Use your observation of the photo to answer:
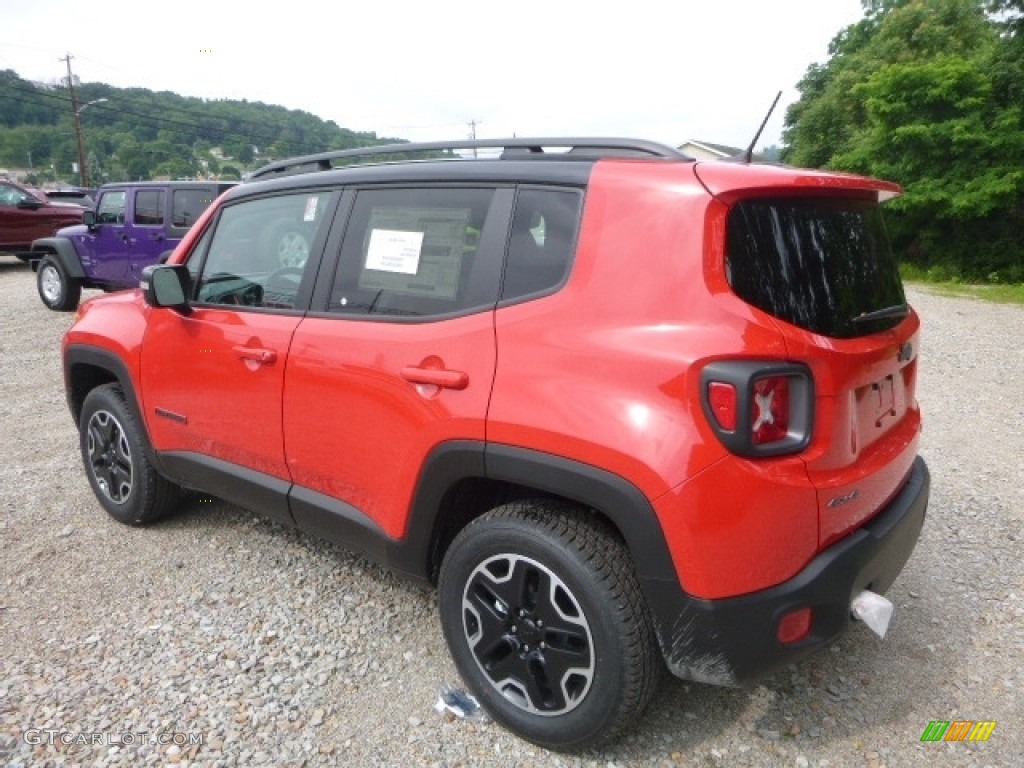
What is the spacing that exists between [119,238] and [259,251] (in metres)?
8.23

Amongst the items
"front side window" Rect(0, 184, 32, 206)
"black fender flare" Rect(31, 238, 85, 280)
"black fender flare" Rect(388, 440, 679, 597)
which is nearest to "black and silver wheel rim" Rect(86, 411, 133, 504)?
"black fender flare" Rect(388, 440, 679, 597)

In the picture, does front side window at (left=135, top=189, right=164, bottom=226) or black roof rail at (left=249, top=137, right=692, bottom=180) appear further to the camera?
front side window at (left=135, top=189, right=164, bottom=226)

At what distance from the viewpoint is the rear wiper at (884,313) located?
2094 millimetres

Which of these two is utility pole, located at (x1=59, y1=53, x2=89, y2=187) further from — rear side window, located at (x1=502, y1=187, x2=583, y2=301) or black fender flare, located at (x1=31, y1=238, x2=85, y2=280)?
rear side window, located at (x1=502, y1=187, x2=583, y2=301)

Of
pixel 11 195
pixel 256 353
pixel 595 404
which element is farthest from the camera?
pixel 11 195

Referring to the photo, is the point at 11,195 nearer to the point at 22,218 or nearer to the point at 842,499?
the point at 22,218

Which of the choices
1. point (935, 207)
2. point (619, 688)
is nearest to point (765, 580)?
point (619, 688)

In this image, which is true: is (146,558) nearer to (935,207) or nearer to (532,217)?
(532,217)

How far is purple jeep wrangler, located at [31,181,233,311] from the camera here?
9.52 m

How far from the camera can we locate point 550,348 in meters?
2.04

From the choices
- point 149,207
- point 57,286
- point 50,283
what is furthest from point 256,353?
point 50,283

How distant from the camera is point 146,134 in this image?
54.8 metres

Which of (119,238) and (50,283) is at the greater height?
(119,238)

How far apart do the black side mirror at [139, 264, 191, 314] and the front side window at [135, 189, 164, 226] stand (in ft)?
24.0
